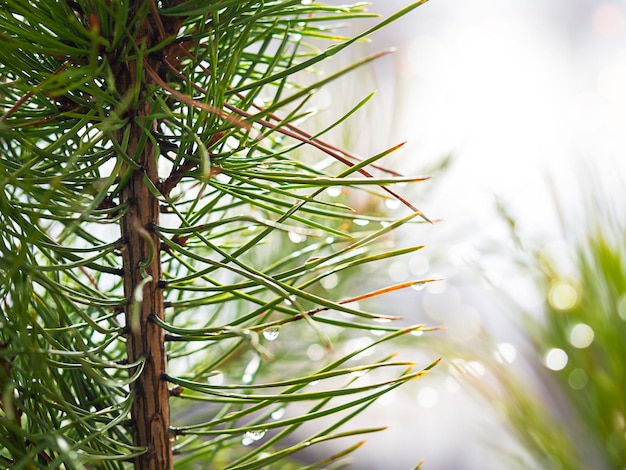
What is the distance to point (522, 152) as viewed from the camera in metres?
0.92

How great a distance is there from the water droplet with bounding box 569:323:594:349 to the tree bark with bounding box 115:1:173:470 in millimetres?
256

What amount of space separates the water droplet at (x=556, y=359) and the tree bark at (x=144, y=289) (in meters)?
0.25

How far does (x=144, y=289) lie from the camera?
204mm

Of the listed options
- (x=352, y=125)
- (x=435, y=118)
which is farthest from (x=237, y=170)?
(x=435, y=118)

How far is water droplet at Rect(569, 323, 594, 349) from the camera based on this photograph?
1.21 ft

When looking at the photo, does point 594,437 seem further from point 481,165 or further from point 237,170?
point 481,165

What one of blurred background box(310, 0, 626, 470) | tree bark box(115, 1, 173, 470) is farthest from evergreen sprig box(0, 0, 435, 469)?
blurred background box(310, 0, 626, 470)

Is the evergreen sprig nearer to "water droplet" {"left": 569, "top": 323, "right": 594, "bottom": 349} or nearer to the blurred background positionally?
"water droplet" {"left": 569, "top": 323, "right": 594, "bottom": 349}

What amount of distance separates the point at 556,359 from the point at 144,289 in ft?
0.89

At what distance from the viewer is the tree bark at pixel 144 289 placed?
189 millimetres

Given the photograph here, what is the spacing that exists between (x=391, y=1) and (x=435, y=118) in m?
0.19

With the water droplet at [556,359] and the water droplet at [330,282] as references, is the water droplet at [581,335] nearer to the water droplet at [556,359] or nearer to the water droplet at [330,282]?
the water droplet at [556,359]

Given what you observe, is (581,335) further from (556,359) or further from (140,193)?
(140,193)

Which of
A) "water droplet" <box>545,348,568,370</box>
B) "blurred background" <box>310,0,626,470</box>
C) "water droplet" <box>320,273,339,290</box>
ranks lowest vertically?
"water droplet" <box>545,348,568,370</box>
